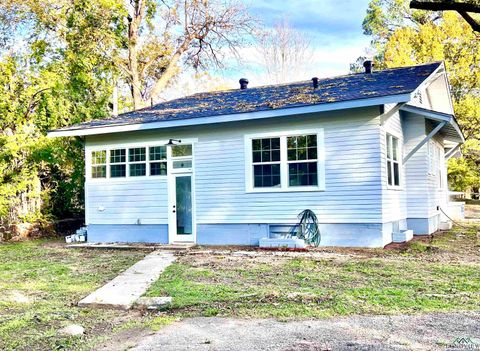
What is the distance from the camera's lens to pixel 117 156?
496 inches

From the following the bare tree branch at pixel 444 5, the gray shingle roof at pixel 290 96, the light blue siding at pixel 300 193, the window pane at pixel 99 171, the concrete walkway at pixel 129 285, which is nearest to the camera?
the concrete walkway at pixel 129 285

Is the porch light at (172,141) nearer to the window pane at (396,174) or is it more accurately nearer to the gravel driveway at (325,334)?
the window pane at (396,174)

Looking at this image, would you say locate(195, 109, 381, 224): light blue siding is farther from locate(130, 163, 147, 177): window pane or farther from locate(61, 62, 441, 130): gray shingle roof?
locate(130, 163, 147, 177): window pane

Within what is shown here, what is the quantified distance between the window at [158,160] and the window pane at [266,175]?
264cm

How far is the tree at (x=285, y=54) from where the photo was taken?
28641 millimetres

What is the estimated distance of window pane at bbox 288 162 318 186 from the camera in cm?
1055

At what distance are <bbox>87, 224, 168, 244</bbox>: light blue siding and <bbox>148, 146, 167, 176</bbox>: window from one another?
1509 mm

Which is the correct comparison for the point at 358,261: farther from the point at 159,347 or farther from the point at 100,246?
the point at 100,246

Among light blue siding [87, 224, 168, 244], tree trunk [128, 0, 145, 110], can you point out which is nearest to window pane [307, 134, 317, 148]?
light blue siding [87, 224, 168, 244]

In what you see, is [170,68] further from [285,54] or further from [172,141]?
[172,141]

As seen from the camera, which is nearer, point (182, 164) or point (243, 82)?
point (182, 164)

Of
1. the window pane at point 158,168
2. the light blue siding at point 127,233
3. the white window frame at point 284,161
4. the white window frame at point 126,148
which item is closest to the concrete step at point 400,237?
the white window frame at point 284,161

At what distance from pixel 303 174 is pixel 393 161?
Result: 2586 millimetres

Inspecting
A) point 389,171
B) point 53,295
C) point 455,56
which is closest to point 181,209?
point 389,171
